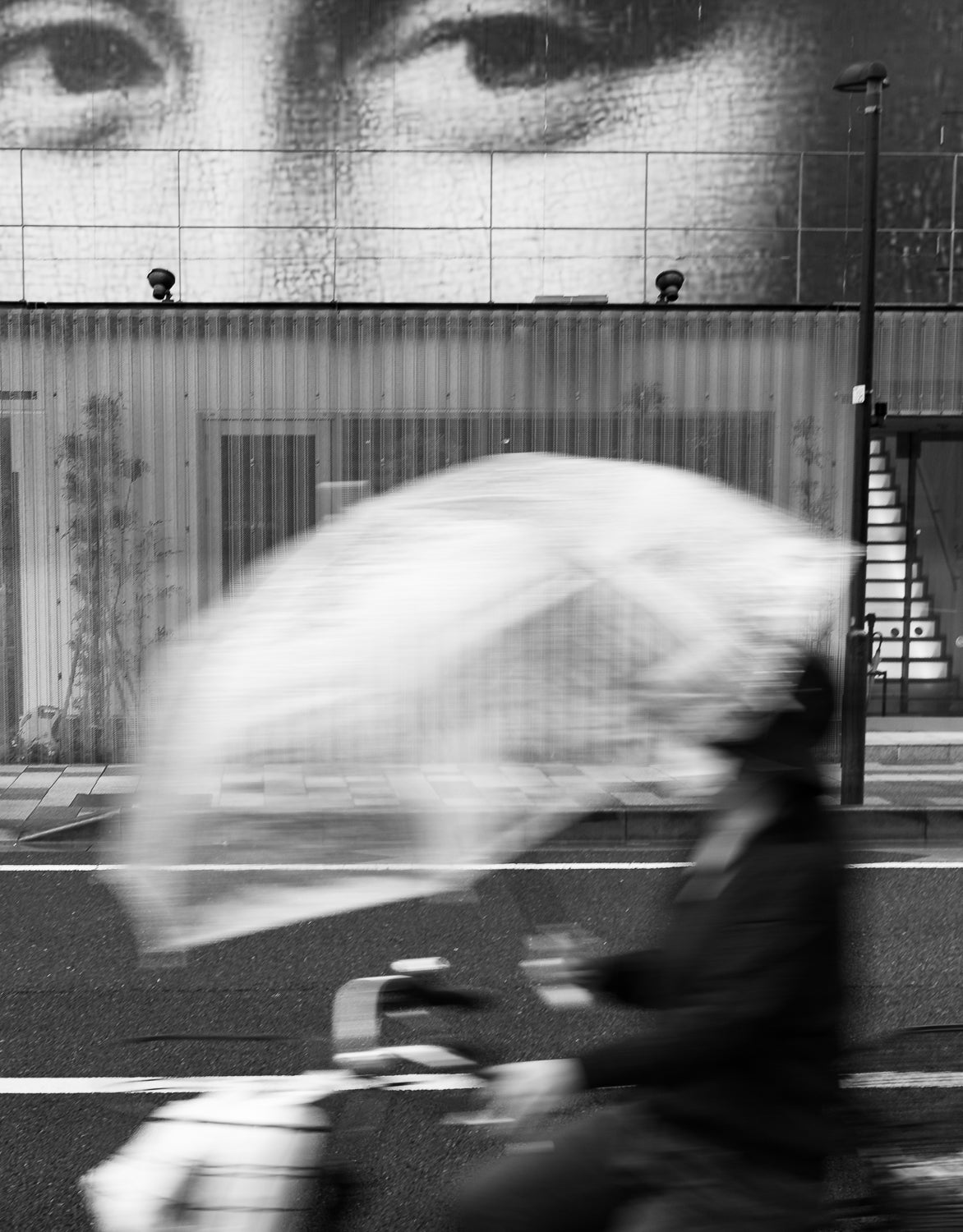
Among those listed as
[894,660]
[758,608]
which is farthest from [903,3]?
[758,608]

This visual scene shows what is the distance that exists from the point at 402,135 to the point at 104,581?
6.81 metres

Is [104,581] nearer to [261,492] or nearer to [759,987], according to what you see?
[261,492]

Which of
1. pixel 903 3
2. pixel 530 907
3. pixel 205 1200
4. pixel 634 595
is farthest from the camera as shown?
pixel 903 3

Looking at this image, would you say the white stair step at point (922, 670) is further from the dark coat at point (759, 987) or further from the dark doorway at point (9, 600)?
the dark coat at point (759, 987)

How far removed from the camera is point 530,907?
6.27 metres

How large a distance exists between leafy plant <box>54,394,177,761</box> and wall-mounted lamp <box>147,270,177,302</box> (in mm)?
2720

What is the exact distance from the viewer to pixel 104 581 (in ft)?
38.2

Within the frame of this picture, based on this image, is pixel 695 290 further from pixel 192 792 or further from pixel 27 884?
pixel 192 792

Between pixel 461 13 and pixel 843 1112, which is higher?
pixel 461 13

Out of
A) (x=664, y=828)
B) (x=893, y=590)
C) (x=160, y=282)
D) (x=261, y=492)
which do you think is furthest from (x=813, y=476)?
(x=160, y=282)

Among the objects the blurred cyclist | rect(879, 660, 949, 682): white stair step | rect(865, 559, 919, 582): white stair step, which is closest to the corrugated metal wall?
rect(865, 559, 919, 582): white stair step

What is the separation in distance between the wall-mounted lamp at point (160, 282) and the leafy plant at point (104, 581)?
2720 mm

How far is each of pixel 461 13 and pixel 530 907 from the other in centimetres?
1196

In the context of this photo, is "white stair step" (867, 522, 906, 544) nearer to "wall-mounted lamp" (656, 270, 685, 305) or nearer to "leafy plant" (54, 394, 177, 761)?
"wall-mounted lamp" (656, 270, 685, 305)
